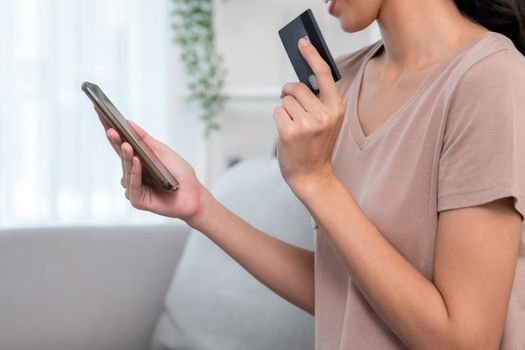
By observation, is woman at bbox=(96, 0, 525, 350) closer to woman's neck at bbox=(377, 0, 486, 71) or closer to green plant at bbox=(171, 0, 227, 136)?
woman's neck at bbox=(377, 0, 486, 71)

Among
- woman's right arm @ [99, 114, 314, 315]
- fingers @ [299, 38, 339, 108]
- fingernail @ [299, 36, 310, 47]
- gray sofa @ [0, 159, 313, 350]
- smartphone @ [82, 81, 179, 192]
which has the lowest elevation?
gray sofa @ [0, 159, 313, 350]

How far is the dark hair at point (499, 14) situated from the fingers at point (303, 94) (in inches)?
9.4

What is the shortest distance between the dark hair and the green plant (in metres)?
2.24

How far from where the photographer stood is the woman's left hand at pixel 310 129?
79 cm

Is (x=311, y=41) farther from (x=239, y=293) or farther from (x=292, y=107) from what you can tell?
(x=239, y=293)

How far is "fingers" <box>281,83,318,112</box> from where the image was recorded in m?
0.80

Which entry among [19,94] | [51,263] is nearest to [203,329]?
[51,263]

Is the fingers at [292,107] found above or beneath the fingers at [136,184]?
above

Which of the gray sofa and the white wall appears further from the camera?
the white wall

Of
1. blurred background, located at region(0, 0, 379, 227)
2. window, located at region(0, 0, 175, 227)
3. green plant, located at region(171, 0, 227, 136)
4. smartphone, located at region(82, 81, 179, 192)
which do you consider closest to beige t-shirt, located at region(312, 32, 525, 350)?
smartphone, located at region(82, 81, 179, 192)

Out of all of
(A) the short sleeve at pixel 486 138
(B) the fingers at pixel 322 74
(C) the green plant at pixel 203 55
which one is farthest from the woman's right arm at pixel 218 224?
(C) the green plant at pixel 203 55

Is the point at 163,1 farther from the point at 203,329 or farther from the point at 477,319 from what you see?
the point at 477,319

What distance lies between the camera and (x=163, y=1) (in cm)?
308

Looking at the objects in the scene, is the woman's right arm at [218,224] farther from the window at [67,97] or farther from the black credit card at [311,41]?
the window at [67,97]
